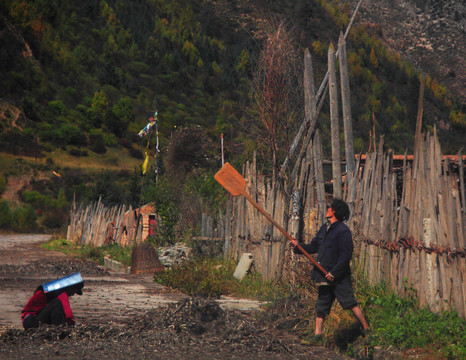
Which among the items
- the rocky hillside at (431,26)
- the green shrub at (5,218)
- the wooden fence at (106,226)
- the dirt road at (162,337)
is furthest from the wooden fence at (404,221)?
the rocky hillside at (431,26)

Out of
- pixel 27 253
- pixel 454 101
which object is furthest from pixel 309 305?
pixel 454 101

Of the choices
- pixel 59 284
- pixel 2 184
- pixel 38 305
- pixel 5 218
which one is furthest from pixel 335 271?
pixel 2 184

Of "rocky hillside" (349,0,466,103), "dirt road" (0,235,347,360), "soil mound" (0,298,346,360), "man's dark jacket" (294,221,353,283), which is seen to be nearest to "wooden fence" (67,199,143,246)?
"dirt road" (0,235,347,360)

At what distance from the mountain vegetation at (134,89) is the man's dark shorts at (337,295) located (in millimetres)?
16327

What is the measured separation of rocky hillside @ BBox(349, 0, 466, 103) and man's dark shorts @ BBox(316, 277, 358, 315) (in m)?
69.8

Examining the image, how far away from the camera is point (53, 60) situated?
85.9m

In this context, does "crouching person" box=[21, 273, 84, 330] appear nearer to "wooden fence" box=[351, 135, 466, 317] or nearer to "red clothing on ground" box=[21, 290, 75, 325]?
"red clothing on ground" box=[21, 290, 75, 325]

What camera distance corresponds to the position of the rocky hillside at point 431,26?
8112cm

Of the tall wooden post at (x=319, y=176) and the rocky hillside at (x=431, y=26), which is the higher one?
the rocky hillside at (x=431, y=26)

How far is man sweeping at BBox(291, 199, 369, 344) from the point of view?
23.6 ft

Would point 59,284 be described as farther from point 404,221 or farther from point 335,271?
point 404,221

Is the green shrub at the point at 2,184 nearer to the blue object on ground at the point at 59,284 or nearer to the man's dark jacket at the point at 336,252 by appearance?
the blue object on ground at the point at 59,284

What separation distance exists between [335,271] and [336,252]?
27 cm

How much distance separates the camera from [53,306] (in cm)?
759
